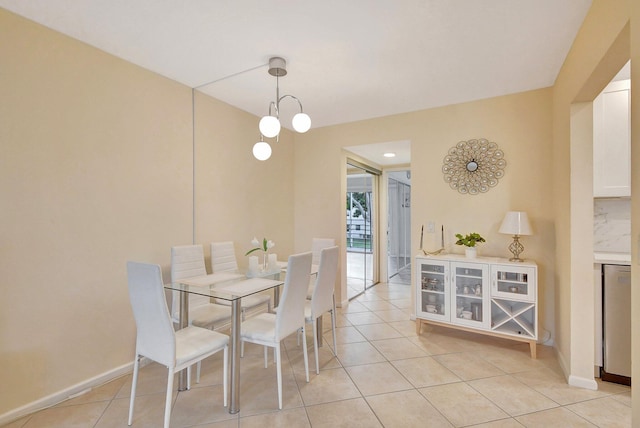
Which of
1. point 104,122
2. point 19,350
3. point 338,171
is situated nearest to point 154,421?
point 19,350

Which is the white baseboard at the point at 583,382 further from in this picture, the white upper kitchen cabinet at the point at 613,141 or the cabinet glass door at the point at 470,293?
the white upper kitchen cabinet at the point at 613,141

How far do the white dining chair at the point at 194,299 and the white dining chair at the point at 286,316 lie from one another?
34cm

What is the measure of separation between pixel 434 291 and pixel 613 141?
6.54 ft

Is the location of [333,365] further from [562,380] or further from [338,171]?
[338,171]

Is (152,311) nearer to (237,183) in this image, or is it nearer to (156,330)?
(156,330)

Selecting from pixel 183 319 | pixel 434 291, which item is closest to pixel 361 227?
pixel 434 291

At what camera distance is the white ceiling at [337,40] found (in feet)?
6.08

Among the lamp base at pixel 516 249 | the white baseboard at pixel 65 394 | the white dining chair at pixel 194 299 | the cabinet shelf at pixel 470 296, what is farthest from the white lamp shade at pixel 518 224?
the white baseboard at pixel 65 394

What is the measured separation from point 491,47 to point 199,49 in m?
2.26

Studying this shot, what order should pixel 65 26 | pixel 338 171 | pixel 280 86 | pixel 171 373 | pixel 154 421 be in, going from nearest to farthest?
pixel 171 373 < pixel 154 421 < pixel 65 26 < pixel 280 86 < pixel 338 171

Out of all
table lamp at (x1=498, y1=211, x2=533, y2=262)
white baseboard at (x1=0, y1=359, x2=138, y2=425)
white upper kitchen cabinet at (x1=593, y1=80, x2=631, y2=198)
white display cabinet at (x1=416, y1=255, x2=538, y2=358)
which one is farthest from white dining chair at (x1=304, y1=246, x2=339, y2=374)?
white upper kitchen cabinet at (x1=593, y1=80, x2=631, y2=198)

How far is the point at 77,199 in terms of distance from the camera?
2180 millimetres

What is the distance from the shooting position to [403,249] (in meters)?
6.42

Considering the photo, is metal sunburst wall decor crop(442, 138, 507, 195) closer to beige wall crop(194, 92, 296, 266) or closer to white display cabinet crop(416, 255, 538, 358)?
white display cabinet crop(416, 255, 538, 358)
